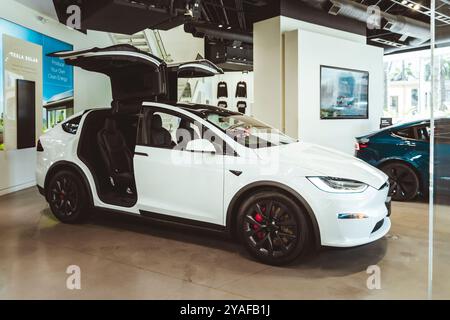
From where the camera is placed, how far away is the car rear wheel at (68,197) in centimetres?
464

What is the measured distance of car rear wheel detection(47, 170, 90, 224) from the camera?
15.2 ft

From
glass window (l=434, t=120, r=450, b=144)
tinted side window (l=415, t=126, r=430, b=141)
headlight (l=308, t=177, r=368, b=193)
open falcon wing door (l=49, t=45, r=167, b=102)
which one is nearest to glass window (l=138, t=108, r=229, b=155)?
open falcon wing door (l=49, t=45, r=167, b=102)

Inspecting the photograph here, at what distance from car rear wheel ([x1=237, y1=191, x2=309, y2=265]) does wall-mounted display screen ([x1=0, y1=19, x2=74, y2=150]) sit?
4.72 m

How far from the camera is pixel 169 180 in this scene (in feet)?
12.7

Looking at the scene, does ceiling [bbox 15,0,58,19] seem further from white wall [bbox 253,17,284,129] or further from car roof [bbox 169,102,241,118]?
car roof [bbox 169,102,241,118]

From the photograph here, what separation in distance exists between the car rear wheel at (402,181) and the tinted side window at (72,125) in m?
4.22

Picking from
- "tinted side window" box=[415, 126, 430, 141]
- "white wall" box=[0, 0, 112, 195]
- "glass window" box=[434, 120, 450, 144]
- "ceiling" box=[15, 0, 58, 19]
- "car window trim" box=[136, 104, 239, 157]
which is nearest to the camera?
"glass window" box=[434, 120, 450, 144]

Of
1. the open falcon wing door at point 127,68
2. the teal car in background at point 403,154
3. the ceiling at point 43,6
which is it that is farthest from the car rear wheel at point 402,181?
the ceiling at point 43,6

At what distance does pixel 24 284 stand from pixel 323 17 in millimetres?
7721

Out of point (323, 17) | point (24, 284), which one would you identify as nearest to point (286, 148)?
point (24, 284)

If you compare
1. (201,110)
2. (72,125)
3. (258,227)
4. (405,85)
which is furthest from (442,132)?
(405,85)

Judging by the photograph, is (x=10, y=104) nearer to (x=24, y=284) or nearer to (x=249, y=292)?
(x=24, y=284)

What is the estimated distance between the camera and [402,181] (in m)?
5.96

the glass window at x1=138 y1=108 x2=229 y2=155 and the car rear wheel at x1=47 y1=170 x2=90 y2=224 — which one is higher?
the glass window at x1=138 y1=108 x2=229 y2=155
